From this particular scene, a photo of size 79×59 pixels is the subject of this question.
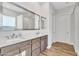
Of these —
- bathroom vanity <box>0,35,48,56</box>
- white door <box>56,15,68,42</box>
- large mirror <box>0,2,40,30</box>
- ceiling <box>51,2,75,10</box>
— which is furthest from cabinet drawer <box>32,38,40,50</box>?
ceiling <box>51,2,75,10</box>

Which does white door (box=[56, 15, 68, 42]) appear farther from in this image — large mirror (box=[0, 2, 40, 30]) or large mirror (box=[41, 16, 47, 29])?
large mirror (box=[0, 2, 40, 30])

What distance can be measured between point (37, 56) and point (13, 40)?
1.57 ft

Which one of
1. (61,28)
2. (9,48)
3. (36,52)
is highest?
(61,28)

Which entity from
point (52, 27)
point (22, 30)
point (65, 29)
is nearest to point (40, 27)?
point (52, 27)

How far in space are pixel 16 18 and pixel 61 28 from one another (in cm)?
77

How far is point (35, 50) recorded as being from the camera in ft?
4.80

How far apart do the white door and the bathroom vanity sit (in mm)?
231

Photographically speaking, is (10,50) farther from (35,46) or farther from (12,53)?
(35,46)

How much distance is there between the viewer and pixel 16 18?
1.30 metres

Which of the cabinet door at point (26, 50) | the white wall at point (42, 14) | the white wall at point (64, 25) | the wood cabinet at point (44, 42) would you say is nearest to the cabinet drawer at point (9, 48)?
the cabinet door at point (26, 50)

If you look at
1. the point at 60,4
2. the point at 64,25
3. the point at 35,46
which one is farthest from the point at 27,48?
the point at 60,4

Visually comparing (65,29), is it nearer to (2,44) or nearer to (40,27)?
(40,27)

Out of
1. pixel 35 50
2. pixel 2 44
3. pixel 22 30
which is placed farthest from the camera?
pixel 35 50

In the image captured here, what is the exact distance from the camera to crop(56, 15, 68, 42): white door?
1481 mm
